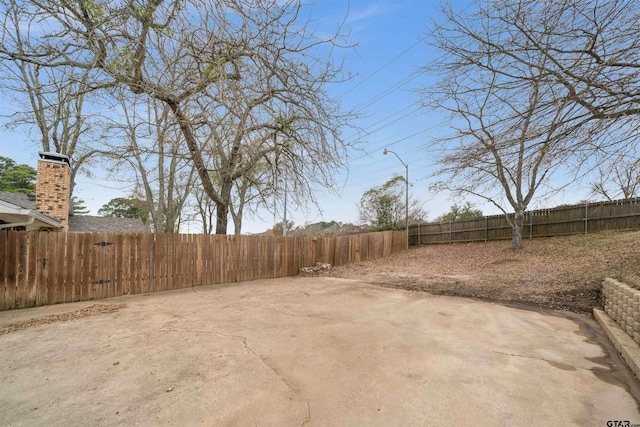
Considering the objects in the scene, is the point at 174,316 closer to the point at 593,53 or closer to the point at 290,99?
the point at 290,99

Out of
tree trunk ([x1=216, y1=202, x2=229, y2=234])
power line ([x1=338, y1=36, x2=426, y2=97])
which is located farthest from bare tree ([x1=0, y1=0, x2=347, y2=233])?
tree trunk ([x1=216, y1=202, x2=229, y2=234])

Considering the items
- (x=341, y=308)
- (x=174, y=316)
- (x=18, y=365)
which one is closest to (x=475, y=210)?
(x=341, y=308)

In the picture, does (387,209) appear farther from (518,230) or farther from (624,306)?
(624,306)

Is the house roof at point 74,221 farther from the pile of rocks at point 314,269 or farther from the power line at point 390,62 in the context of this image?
the pile of rocks at point 314,269

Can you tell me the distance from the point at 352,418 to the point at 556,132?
13.7 feet

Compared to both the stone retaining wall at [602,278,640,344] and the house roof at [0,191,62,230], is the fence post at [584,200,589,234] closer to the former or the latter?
the stone retaining wall at [602,278,640,344]

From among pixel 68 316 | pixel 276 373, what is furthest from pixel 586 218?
pixel 68 316

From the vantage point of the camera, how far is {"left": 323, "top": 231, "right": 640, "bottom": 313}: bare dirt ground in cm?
632

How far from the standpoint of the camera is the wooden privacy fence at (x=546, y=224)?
37.6 feet

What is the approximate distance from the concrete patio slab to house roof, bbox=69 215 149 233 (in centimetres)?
904

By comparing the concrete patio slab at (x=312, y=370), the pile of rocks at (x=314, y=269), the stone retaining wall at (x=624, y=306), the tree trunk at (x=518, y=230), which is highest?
the tree trunk at (x=518, y=230)

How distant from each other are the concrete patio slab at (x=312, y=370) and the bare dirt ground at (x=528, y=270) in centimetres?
154

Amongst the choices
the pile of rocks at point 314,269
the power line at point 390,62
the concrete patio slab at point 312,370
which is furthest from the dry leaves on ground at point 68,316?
the pile of rocks at point 314,269

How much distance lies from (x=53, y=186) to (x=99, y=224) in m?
5.45
